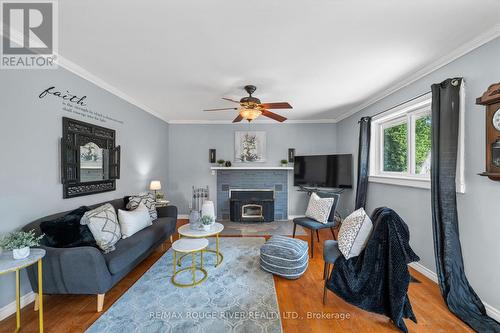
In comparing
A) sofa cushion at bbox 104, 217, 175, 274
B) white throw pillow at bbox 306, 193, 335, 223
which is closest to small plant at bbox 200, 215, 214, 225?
sofa cushion at bbox 104, 217, 175, 274

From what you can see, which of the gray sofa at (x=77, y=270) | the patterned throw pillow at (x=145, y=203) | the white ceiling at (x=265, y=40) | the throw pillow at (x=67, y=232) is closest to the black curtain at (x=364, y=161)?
the white ceiling at (x=265, y=40)

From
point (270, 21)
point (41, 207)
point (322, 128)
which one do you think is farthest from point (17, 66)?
point (322, 128)

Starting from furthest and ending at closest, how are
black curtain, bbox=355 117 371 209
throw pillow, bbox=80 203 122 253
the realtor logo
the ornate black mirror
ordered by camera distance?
1. black curtain, bbox=355 117 371 209
2. the ornate black mirror
3. throw pillow, bbox=80 203 122 253
4. the realtor logo

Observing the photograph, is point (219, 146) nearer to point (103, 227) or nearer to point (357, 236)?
point (103, 227)

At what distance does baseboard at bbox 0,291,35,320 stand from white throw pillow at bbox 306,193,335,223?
3437 mm

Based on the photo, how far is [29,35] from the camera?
1.89 metres

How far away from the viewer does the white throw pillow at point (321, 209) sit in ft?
10.4

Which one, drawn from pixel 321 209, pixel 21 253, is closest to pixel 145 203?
pixel 21 253

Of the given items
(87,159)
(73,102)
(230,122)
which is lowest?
(87,159)

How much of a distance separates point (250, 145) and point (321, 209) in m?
2.53

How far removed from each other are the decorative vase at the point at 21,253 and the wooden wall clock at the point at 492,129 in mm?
3643

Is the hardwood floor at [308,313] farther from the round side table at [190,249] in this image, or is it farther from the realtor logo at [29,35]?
the realtor logo at [29,35]

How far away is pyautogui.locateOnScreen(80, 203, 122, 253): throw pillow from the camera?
2.12 meters

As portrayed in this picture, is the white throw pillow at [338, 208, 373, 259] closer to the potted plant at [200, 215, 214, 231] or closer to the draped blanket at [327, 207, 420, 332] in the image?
the draped blanket at [327, 207, 420, 332]
